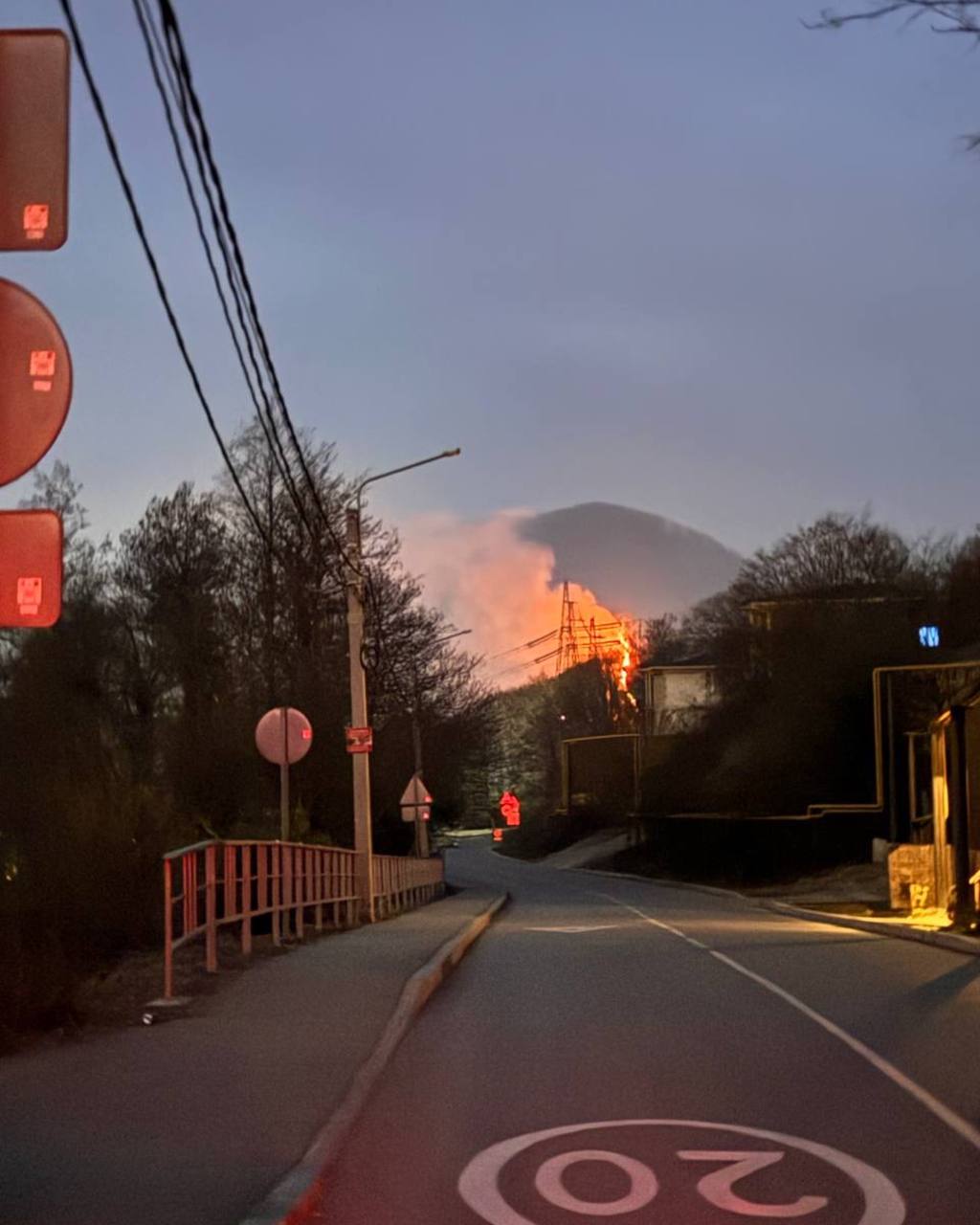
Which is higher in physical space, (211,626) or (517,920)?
(211,626)

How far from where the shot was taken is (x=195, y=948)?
1636cm

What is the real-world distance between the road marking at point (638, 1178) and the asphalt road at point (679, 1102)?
2 centimetres

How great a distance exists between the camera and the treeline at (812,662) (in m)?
52.9

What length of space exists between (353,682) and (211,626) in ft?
47.0

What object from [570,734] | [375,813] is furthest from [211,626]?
[570,734]

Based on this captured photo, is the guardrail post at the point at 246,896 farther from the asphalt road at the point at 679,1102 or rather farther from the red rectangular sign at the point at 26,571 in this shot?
the red rectangular sign at the point at 26,571

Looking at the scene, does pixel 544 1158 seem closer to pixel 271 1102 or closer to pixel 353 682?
pixel 271 1102

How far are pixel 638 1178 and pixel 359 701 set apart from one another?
60.5 feet

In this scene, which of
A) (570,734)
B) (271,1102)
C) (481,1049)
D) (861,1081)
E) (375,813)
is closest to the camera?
(271,1102)

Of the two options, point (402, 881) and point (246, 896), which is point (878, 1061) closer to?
point (246, 896)

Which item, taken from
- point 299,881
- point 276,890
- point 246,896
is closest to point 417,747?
point 299,881

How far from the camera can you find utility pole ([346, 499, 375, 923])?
2478cm

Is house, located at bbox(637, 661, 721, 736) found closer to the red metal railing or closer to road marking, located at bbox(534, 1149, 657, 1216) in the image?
the red metal railing

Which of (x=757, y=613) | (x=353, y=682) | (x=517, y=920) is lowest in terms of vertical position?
(x=517, y=920)
